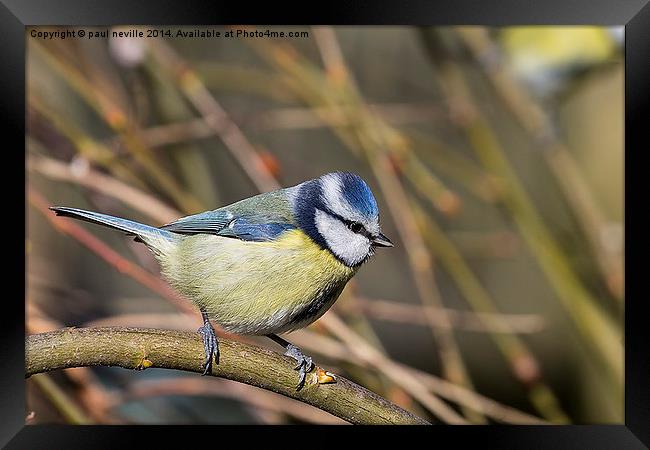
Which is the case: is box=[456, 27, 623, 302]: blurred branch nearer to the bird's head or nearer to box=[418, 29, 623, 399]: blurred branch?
box=[418, 29, 623, 399]: blurred branch

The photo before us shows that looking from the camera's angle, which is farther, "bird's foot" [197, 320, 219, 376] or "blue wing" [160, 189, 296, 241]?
"blue wing" [160, 189, 296, 241]

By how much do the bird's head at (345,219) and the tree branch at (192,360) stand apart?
0.23m

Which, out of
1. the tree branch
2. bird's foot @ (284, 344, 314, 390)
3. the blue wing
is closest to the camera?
the tree branch

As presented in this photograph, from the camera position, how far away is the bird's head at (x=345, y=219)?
1421 millimetres

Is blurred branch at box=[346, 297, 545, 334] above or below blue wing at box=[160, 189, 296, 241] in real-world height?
below

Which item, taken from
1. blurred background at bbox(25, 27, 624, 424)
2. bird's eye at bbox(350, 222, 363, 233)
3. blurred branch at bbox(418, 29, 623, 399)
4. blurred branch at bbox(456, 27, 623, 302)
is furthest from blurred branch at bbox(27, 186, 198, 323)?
blurred branch at bbox(456, 27, 623, 302)

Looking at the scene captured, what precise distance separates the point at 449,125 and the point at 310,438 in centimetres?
124

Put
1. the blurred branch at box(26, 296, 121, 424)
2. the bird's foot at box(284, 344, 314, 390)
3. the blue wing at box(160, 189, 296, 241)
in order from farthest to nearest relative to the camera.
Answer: the blurred branch at box(26, 296, 121, 424) → the blue wing at box(160, 189, 296, 241) → the bird's foot at box(284, 344, 314, 390)

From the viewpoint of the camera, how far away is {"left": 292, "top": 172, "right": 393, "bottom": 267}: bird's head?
142 centimetres

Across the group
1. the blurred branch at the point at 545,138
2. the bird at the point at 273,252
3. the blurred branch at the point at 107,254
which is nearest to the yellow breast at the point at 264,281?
the bird at the point at 273,252

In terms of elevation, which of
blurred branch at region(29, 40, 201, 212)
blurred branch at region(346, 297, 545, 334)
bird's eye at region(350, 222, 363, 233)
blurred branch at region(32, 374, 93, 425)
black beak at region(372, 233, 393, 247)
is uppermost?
blurred branch at region(29, 40, 201, 212)

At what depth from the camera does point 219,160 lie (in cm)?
238
